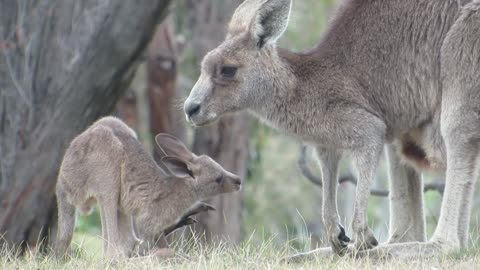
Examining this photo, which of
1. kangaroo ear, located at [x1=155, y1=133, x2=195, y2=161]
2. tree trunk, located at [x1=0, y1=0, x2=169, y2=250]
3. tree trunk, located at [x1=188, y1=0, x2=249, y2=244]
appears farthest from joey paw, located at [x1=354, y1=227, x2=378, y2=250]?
tree trunk, located at [x1=188, y1=0, x2=249, y2=244]

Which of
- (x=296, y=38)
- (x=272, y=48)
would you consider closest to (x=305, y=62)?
(x=272, y=48)

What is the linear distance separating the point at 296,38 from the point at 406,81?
580 inches

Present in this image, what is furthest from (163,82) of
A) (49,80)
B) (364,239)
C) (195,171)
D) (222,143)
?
(364,239)

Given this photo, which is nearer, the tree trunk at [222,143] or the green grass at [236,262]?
the green grass at [236,262]

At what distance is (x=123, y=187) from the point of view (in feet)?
24.2

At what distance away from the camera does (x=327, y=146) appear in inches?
281

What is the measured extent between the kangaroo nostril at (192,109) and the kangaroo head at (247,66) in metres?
0.08

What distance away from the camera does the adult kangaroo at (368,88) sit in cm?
693

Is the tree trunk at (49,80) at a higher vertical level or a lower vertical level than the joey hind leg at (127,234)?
higher

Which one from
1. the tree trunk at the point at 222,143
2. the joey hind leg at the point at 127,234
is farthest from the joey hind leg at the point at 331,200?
the tree trunk at the point at 222,143

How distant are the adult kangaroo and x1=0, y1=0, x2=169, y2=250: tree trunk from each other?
2716 mm

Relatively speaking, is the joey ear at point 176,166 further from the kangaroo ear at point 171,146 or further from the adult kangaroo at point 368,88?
the adult kangaroo at point 368,88

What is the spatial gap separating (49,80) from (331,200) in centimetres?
382

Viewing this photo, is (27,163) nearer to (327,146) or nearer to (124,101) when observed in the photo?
(327,146)
